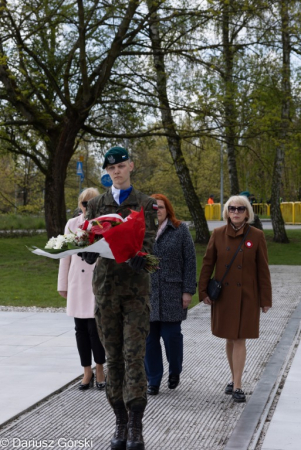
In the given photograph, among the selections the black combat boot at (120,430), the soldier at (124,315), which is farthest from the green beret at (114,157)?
the black combat boot at (120,430)

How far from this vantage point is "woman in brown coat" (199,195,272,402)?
6.84 metres

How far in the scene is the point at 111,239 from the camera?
4.98 metres

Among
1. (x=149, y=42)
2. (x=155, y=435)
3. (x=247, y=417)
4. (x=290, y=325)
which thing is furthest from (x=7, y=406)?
(x=149, y=42)

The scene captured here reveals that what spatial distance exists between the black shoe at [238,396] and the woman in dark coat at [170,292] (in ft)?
2.25

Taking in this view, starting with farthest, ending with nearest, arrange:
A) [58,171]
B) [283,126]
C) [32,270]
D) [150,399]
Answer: [283,126], [58,171], [32,270], [150,399]

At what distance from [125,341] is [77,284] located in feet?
6.75

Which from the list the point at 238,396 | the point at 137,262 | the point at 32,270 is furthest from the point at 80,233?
the point at 32,270

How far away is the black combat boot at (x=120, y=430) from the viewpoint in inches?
205

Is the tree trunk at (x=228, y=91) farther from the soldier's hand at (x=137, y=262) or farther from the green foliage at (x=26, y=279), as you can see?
the soldier's hand at (x=137, y=262)

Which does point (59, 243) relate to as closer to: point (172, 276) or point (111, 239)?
point (111, 239)

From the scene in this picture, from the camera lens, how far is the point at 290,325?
11141mm

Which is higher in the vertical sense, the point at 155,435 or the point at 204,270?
the point at 204,270

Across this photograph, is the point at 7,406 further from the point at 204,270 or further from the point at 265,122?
the point at 265,122

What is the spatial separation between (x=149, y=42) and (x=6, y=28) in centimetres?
383
